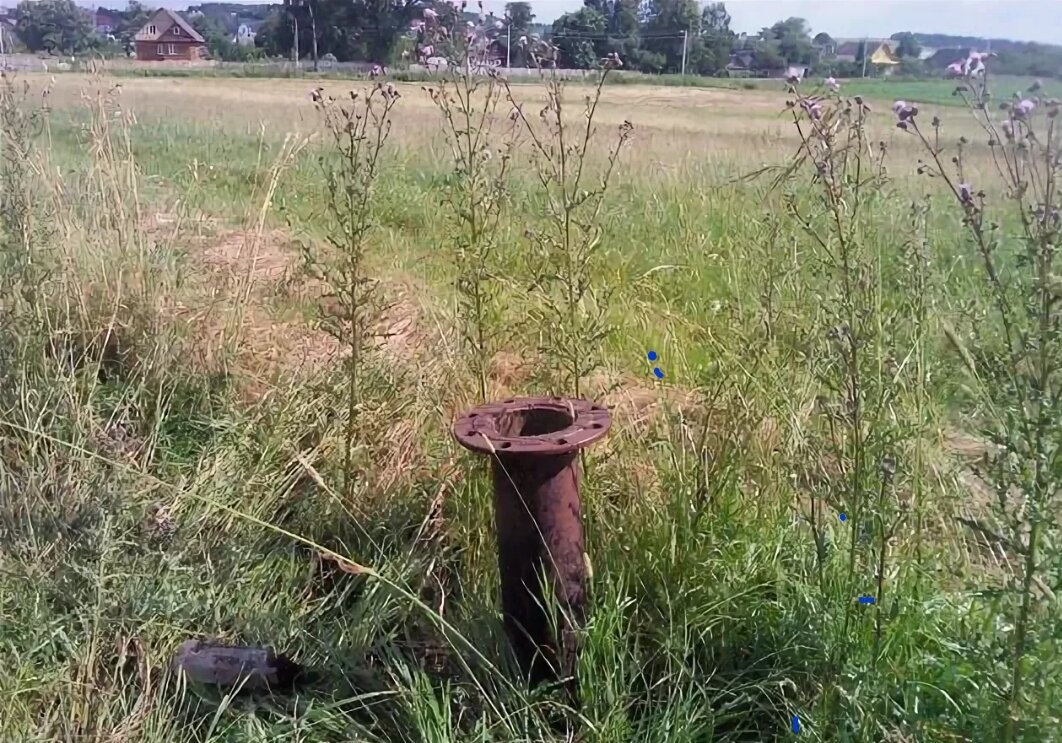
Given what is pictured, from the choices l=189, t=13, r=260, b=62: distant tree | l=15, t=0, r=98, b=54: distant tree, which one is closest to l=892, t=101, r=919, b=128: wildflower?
l=15, t=0, r=98, b=54: distant tree

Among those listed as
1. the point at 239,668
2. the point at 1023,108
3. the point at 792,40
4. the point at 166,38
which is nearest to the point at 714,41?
the point at 792,40

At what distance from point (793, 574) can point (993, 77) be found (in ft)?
4.25

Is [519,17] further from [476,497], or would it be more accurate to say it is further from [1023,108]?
[1023,108]

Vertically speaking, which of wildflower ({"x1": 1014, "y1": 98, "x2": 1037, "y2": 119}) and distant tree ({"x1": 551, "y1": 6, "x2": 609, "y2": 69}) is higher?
distant tree ({"x1": 551, "y1": 6, "x2": 609, "y2": 69})

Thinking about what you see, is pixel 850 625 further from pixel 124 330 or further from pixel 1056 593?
pixel 124 330

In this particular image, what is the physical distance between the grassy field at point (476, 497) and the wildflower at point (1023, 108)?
0.40m

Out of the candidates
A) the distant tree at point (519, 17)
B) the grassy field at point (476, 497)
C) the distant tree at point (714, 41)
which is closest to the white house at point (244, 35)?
the grassy field at point (476, 497)

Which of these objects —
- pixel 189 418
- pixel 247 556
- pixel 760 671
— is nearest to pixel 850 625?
pixel 760 671

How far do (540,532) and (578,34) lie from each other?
1862mm

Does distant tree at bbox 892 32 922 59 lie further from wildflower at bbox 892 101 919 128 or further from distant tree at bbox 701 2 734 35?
distant tree at bbox 701 2 734 35

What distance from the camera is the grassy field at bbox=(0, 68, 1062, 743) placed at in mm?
2137

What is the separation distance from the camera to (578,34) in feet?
10.7

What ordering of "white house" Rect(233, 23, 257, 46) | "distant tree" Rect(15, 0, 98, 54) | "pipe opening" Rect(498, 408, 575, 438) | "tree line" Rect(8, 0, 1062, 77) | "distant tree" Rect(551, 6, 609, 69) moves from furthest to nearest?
"white house" Rect(233, 23, 257, 46), "distant tree" Rect(15, 0, 98, 54), "distant tree" Rect(551, 6, 609, 69), "pipe opening" Rect(498, 408, 575, 438), "tree line" Rect(8, 0, 1062, 77)

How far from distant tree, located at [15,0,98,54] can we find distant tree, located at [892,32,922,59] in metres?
4.50
